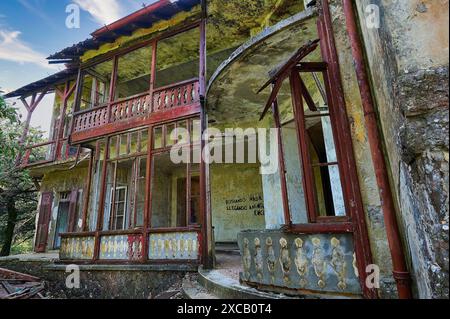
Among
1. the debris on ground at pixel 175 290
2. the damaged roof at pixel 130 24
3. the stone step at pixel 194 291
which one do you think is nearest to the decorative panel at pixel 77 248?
the debris on ground at pixel 175 290

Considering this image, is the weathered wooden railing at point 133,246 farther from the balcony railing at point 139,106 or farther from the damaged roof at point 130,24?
the damaged roof at point 130,24

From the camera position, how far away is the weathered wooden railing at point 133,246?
6.09 meters

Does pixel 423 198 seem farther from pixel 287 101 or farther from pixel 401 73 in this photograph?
pixel 287 101

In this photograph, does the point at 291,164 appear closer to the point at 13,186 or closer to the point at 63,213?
the point at 63,213

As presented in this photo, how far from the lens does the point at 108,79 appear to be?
1047cm

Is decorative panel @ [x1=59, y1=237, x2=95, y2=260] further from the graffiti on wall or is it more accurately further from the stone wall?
the graffiti on wall

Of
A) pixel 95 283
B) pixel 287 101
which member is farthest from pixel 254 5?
pixel 95 283

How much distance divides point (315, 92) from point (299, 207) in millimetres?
2552

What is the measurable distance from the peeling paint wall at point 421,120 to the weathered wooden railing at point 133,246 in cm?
465

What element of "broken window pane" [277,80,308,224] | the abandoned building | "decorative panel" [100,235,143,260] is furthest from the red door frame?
"broken window pane" [277,80,308,224]

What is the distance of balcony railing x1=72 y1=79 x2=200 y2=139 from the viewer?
7262mm

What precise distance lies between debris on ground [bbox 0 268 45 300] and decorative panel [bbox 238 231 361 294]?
6.17 m

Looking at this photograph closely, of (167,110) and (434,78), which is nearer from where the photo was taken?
(434,78)

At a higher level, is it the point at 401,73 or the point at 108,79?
the point at 108,79
